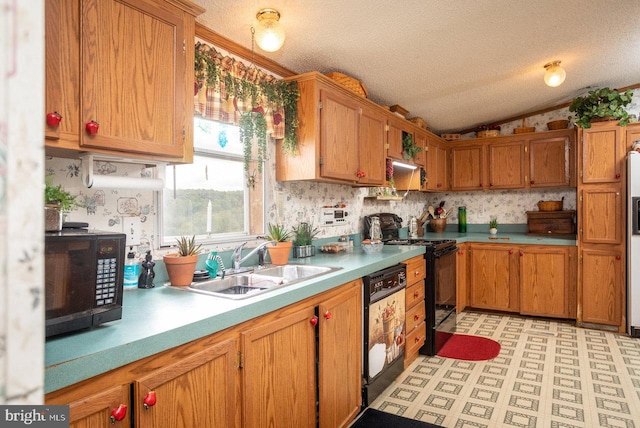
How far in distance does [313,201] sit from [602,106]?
3.13 m

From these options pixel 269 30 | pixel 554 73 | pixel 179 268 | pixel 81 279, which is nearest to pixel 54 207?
pixel 81 279

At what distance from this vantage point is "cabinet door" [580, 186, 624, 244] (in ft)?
12.5

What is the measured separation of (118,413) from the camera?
102 cm

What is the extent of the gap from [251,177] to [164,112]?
110cm

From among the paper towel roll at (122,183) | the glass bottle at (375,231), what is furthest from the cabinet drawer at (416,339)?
the paper towel roll at (122,183)

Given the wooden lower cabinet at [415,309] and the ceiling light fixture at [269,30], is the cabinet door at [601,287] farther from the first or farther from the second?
the ceiling light fixture at [269,30]

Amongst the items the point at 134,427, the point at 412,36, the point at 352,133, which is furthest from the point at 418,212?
the point at 134,427

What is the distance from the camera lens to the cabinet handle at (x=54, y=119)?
1.21m

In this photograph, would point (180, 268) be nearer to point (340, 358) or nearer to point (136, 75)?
point (136, 75)

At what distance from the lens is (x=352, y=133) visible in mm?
2994

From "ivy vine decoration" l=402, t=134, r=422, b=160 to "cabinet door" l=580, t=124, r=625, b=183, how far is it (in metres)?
1.70

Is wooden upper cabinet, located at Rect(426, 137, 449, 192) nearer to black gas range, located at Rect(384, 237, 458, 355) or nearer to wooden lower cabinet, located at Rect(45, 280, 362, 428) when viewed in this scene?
black gas range, located at Rect(384, 237, 458, 355)

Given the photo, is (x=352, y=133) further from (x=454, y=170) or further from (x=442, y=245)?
(x=454, y=170)

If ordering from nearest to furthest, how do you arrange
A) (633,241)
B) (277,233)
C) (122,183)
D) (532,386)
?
(122,183), (277,233), (532,386), (633,241)
